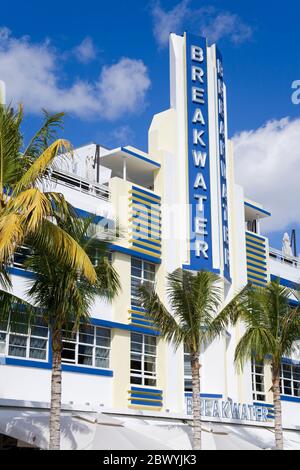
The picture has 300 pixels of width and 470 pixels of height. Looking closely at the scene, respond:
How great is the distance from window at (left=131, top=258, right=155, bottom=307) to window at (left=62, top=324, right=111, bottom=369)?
2248 mm

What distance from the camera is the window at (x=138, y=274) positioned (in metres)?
33.6

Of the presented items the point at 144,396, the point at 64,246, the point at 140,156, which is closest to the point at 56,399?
the point at 64,246

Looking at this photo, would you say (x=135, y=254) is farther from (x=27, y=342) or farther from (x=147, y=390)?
(x=27, y=342)

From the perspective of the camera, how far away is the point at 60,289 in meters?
Answer: 20.2

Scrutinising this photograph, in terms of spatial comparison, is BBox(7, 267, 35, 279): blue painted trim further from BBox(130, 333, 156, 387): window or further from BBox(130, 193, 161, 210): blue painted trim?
BBox(130, 193, 161, 210): blue painted trim

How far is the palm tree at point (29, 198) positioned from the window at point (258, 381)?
2389 centimetres

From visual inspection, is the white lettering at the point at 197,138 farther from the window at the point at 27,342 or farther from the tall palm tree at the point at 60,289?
the tall palm tree at the point at 60,289

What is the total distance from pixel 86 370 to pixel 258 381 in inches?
512

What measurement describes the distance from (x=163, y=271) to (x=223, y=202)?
5.66 metres

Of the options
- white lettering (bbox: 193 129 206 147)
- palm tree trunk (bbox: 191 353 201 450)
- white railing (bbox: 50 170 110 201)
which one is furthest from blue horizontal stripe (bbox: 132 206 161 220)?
palm tree trunk (bbox: 191 353 201 450)

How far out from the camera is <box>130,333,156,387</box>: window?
32781 millimetres

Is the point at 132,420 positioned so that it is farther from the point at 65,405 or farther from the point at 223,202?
the point at 223,202

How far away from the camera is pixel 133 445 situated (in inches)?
903

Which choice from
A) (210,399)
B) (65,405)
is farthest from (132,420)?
(210,399)
